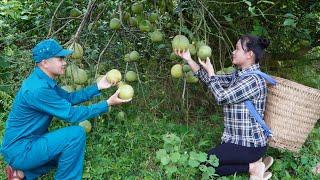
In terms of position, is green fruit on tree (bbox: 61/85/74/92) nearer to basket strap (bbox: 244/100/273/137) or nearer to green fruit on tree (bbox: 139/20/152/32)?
green fruit on tree (bbox: 139/20/152/32)

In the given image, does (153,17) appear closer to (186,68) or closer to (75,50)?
(186,68)

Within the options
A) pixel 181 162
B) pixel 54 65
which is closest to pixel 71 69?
pixel 54 65

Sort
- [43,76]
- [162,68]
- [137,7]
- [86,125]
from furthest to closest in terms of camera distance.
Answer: [162,68] < [137,7] < [86,125] < [43,76]

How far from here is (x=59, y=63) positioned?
3.48 meters

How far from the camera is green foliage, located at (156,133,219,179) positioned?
368 cm

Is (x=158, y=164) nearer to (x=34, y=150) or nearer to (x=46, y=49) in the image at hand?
(x=34, y=150)

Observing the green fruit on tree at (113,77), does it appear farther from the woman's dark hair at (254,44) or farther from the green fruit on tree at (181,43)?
the woman's dark hair at (254,44)

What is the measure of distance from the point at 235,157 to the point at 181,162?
429 mm

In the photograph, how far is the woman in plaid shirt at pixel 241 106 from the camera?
12.0 ft

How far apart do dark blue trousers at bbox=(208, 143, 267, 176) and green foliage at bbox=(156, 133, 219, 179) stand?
8cm

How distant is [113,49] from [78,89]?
97 cm

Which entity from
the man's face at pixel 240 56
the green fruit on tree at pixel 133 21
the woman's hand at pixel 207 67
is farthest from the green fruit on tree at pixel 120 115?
the man's face at pixel 240 56

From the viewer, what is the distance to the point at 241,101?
12.1 ft

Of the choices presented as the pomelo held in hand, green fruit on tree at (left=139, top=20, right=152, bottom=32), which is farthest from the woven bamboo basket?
green fruit on tree at (left=139, top=20, right=152, bottom=32)
